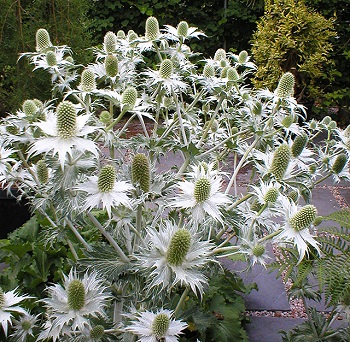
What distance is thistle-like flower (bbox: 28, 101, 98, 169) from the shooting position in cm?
117

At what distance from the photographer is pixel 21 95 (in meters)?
3.20

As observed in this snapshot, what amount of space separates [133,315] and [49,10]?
8.92 feet

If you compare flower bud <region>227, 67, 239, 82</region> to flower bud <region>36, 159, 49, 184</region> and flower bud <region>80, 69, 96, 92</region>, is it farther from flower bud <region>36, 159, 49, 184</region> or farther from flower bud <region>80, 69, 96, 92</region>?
flower bud <region>36, 159, 49, 184</region>

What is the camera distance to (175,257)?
1.28 metres

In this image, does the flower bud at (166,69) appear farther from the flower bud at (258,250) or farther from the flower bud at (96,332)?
the flower bud at (96,332)

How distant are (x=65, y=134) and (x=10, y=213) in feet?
6.95

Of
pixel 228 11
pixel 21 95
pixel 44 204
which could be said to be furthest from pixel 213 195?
pixel 228 11

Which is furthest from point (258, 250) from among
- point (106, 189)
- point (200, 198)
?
point (106, 189)

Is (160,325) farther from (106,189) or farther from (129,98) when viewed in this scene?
(129,98)

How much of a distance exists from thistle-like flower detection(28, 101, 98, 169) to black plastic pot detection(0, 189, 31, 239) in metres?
1.98

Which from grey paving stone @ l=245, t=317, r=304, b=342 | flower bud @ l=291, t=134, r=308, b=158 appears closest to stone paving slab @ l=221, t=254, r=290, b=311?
grey paving stone @ l=245, t=317, r=304, b=342

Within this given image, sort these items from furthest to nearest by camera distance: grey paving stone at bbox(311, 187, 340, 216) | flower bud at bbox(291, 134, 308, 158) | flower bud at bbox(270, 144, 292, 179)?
grey paving stone at bbox(311, 187, 340, 216)
flower bud at bbox(291, 134, 308, 158)
flower bud at bbox(270, 144, 292, 179)

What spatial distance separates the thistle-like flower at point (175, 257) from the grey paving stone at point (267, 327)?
1.25 m

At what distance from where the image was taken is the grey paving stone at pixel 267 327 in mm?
2342
